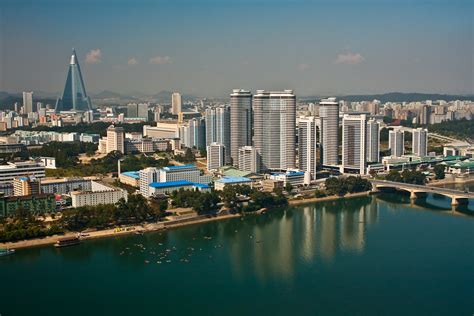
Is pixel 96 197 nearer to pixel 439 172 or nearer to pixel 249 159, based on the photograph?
→ pixel 249 159

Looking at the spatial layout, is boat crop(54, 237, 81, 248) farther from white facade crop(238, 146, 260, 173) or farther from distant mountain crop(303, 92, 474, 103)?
distant mountain crop(303, 92, 474, 103)

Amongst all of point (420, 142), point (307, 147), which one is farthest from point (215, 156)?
point (420, 142)

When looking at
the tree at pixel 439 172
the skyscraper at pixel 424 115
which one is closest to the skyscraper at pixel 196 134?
the tree at pixel 439 172

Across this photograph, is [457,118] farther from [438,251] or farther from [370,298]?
[370,298]

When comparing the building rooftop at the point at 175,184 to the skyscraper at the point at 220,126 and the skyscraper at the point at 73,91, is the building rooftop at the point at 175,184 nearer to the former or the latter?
the skyscraper at the point at 220,126

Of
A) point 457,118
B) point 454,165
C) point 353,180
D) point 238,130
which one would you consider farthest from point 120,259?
point 457,118

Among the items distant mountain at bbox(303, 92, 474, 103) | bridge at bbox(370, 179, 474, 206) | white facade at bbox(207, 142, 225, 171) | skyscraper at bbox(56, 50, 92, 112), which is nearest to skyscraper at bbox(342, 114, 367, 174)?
bridge at bbox(370, 179, 474, 206)
